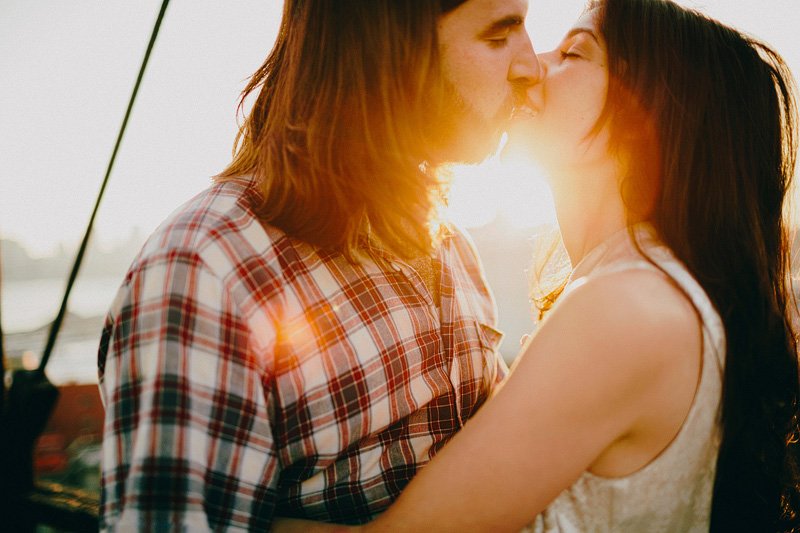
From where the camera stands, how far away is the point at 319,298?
1.31 m

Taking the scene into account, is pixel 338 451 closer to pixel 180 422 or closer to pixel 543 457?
pixel 180 422

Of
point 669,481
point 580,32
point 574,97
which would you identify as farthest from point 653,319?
point 580,32

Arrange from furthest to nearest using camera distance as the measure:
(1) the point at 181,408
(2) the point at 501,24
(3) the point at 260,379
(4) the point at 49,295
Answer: (4) the point at 49,295
(2) the point at 501,24
(3) the point at 260,379
(1) the point at 181,408

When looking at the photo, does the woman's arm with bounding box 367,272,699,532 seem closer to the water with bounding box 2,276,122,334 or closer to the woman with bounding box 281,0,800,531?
the woman with bounding box 281,0,800,531

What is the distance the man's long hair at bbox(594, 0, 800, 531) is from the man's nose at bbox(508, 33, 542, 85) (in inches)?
10.9

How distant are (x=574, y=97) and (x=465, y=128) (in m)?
0.43

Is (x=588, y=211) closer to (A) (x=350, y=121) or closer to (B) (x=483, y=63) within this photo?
(B) (x=483, y=63)

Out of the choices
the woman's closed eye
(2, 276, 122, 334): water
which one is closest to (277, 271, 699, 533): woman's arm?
the woman's closed eye

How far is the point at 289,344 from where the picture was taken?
1.21 metres

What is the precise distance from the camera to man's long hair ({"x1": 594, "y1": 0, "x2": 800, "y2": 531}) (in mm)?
1320

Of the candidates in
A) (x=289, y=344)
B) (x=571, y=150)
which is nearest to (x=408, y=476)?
(x=289, y=344)

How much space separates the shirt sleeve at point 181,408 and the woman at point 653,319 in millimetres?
460

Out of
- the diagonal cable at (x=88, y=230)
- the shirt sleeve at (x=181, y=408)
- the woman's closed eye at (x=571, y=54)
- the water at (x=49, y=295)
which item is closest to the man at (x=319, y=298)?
the shirt sleeve at (x=181, y=408)

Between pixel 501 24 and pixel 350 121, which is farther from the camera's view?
pixel 501 24
